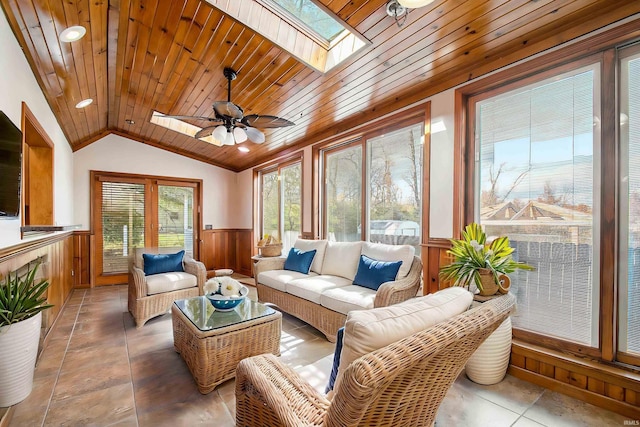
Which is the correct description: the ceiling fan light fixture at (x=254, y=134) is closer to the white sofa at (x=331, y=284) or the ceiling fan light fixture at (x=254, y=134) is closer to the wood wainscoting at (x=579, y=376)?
the white sofa at (x=331, y=284)

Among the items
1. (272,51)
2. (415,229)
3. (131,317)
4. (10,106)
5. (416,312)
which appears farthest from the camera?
(131,317)

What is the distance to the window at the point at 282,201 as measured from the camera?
16.5 feet

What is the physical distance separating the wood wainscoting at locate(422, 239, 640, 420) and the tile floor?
6 centimetres

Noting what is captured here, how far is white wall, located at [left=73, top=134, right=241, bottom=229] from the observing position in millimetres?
Answer: 5138

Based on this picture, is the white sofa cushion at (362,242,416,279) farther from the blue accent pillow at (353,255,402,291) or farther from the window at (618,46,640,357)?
the window at (618,46,640,357)

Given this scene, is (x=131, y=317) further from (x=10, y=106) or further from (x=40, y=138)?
(x=10, y=106)

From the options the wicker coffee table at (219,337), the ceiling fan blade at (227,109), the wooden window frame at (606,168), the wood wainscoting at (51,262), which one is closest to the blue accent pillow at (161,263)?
the wood wainscoting at (51,262)

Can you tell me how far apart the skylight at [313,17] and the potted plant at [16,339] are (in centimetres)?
274

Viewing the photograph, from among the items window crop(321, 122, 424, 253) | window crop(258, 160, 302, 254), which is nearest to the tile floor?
window crop(321, 122, 424, 253)

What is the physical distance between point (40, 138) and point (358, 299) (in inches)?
142

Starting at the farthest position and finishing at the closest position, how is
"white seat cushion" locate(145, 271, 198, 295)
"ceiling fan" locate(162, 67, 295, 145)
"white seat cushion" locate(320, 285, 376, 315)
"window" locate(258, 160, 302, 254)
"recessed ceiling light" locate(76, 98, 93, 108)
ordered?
1. "window" locate(258, 160, 302, 254)
2. "recessed ceiling light" locate(76, 98, 93, 108)
3. "white seat cushion" locate(145, 271, 198, 295)
4. "ceiling fan" locate(162, 67, 295, 145)
5. "white seat cushion" locate(320, 285, 376, 315)

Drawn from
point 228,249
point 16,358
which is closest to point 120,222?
point 228,249

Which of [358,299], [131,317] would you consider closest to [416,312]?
[358,299]

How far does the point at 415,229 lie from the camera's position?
10.5ft
